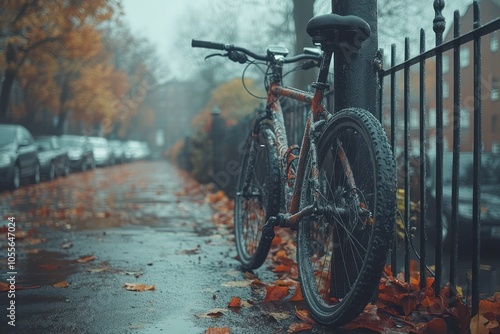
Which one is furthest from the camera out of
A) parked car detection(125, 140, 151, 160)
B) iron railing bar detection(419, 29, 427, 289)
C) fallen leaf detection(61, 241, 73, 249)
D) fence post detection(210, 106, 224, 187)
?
parked car detection(125, 140, 151, 160)

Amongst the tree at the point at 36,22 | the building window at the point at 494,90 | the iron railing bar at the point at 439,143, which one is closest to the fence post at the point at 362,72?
the iron railing bar at the point at 439,143

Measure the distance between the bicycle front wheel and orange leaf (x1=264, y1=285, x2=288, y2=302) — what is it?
0.75ft

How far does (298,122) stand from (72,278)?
107 inches

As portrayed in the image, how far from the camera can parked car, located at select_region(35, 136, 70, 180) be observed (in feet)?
59.1

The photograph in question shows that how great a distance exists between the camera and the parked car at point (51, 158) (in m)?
18.0

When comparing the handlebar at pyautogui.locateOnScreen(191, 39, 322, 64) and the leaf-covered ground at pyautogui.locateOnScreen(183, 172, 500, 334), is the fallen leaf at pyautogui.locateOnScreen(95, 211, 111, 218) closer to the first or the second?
the handlebar at pyautogui.locateOnScreen(191, 39, 322, 64)

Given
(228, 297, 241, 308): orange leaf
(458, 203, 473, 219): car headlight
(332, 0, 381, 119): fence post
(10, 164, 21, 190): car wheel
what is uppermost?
(332, 0, 381, 119): fence post

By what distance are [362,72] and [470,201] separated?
16.0 feet

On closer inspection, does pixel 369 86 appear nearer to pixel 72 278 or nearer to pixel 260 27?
pixel 72 278

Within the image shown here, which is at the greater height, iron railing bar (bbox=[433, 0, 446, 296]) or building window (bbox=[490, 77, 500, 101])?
building window (bbox=[490, 77, 500, 101])

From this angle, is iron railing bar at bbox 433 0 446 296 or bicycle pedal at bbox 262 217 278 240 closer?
iron railing bar at bbox 433 0 446 296

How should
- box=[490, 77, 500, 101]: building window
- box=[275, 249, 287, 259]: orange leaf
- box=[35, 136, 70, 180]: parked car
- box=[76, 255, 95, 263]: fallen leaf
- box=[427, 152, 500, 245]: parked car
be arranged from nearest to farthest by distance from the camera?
box=[76, 255, 95, 263]: fallen leaf, box=[275, 249, 287, 259]: orange leaf, box=[427, 152, 500, 245]: parked car, box=[35, 136, 70, 180]: parked car, box=[490, 77, 500, 101]: building window

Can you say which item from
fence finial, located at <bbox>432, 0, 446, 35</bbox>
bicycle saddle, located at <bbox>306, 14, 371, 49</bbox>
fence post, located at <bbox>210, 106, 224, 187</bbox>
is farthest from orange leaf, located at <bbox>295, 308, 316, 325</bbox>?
fence post, located at <bbox>210, 106, 224, 187</bbox>

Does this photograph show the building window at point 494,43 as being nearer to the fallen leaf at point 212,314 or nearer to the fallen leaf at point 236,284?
the fallen leaf at point 236,284
